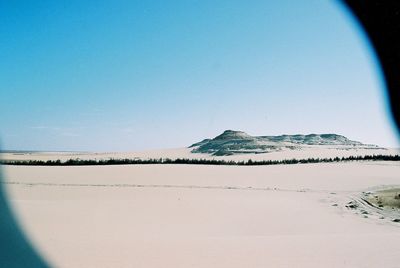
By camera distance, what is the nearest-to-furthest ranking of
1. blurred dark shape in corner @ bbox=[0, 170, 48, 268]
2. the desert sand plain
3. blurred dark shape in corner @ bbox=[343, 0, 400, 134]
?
blurred dark shape in corner @ bbox=[343, 0, 400, 134]
blurred dark shape in corner @ bbox=[0, 170, 48, 268]
the desert sand plain

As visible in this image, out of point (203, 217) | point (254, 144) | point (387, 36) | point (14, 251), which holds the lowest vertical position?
point (203, 217)

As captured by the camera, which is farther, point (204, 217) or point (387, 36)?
point (204, 217)

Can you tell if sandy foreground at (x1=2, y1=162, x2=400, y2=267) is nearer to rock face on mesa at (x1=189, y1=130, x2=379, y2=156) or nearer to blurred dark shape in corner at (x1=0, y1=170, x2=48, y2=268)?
blurred dark shape in corner at (x1=0, y1=170, x2=48, y2=268)

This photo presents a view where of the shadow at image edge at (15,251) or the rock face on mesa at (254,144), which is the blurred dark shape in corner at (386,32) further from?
the rock face on mesa at (254,144)

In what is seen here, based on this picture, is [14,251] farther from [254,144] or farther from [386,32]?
[254,144]

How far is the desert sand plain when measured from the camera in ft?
23.6

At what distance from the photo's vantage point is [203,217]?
44.3ft

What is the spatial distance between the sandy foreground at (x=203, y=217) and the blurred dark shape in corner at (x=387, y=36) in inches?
100

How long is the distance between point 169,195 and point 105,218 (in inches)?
250

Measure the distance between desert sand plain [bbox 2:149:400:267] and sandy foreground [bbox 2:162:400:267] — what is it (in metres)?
0.03

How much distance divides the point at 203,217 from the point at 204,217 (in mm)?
35

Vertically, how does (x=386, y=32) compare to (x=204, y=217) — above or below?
above

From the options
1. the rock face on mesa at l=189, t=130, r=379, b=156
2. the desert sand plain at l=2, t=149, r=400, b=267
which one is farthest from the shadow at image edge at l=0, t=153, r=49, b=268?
the rock face on mesa at l=189, t=130, r=379, b=156

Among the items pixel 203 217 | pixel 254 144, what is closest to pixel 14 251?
pixel 203 217
